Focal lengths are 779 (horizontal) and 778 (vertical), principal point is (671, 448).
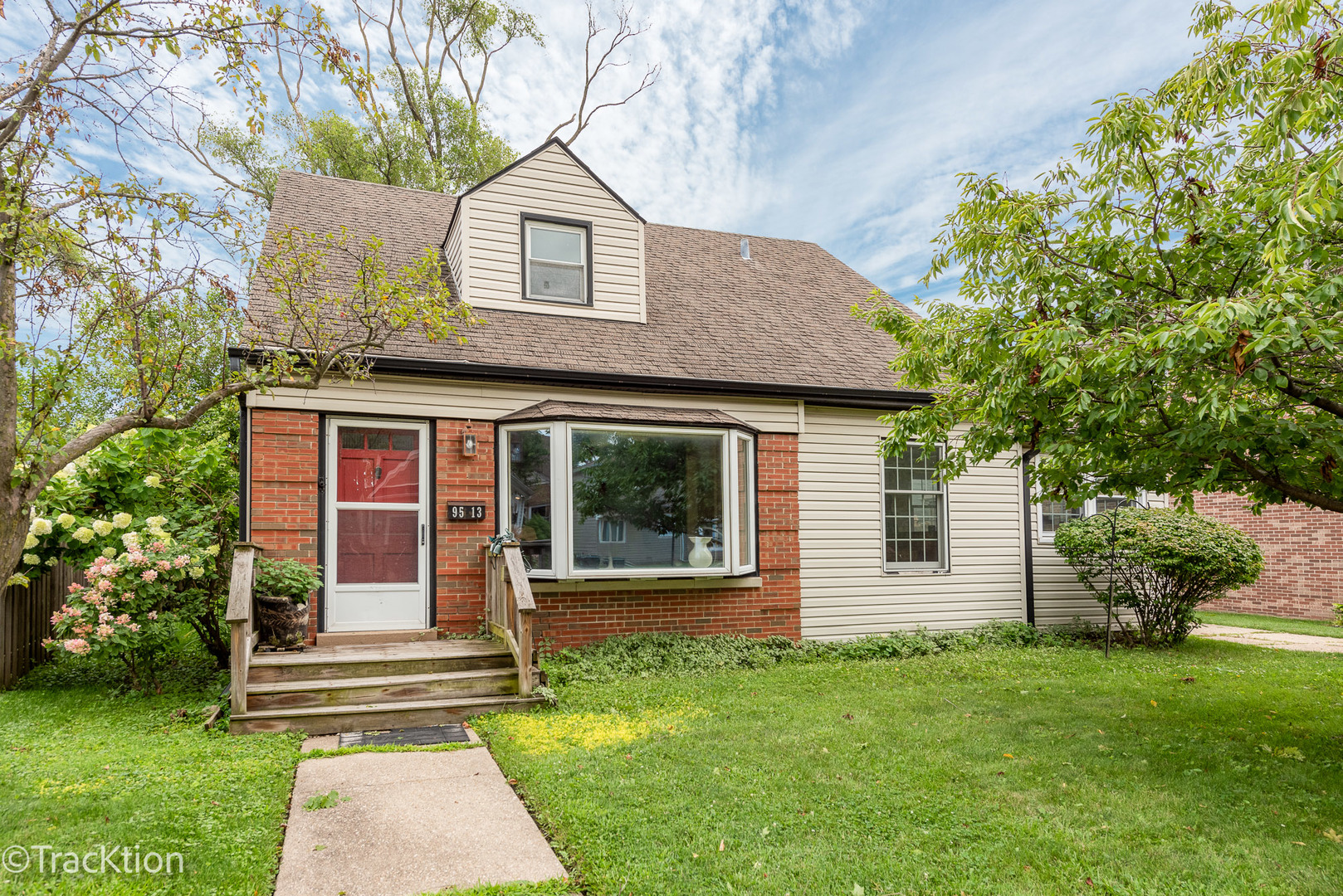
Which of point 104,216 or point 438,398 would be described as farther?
point 438,398

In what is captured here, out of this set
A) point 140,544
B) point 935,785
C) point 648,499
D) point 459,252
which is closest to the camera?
point 935,785

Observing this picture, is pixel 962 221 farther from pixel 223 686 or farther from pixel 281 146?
pixel 281 146

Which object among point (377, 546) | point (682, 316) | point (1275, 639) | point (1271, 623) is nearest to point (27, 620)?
point (377, 546)

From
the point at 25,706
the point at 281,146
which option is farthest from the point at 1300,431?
the point at 281,146

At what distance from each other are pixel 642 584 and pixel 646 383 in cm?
216

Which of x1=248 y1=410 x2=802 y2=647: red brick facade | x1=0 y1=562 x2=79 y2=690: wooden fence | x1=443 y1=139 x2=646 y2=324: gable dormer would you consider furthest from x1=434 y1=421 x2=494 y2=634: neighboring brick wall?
x1=0 y1=562 x2=79 y2=690: wooden fence

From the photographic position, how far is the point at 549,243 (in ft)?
30.5

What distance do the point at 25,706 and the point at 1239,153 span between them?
9.85 meters

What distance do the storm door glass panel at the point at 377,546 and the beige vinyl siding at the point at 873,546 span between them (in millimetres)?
4398

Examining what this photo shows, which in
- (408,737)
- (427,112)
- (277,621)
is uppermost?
(427,112)

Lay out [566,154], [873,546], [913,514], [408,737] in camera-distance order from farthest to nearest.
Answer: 1. [913,514]
2. [873,546]
3. [566,154]
4. [408,737]

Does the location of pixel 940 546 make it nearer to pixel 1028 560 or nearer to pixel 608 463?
pixel 1028 560

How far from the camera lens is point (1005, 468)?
10.3 m

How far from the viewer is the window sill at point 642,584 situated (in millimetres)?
7801
